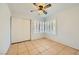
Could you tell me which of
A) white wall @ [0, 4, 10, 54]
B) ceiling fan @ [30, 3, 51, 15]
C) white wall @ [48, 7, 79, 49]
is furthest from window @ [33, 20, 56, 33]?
white wall @ [0, 4, 10, 54]

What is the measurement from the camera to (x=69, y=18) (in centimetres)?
258

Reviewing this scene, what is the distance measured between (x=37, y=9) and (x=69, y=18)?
0.95 metres

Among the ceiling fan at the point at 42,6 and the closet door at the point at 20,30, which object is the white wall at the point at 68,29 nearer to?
the ceiling fan at the point at 42,6

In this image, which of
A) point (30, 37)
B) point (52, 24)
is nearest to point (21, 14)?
point (30, 37)

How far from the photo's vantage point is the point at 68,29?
246cm

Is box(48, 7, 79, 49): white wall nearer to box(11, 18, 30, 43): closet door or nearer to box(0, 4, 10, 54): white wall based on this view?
box(11, 18, 30, 43): closet door

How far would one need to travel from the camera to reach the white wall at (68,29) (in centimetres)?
235

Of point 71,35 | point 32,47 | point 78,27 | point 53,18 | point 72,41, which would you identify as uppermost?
point 53,18

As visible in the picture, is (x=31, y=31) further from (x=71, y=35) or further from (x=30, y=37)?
(x=71, y=35)

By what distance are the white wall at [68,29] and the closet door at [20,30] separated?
63 cm

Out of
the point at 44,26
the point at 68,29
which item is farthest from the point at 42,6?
the point at 68,29

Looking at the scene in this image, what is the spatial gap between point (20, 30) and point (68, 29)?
1.28 meters

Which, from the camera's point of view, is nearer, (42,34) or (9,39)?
(42,34)

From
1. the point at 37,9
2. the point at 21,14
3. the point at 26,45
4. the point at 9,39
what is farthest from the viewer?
the point at 9,39
